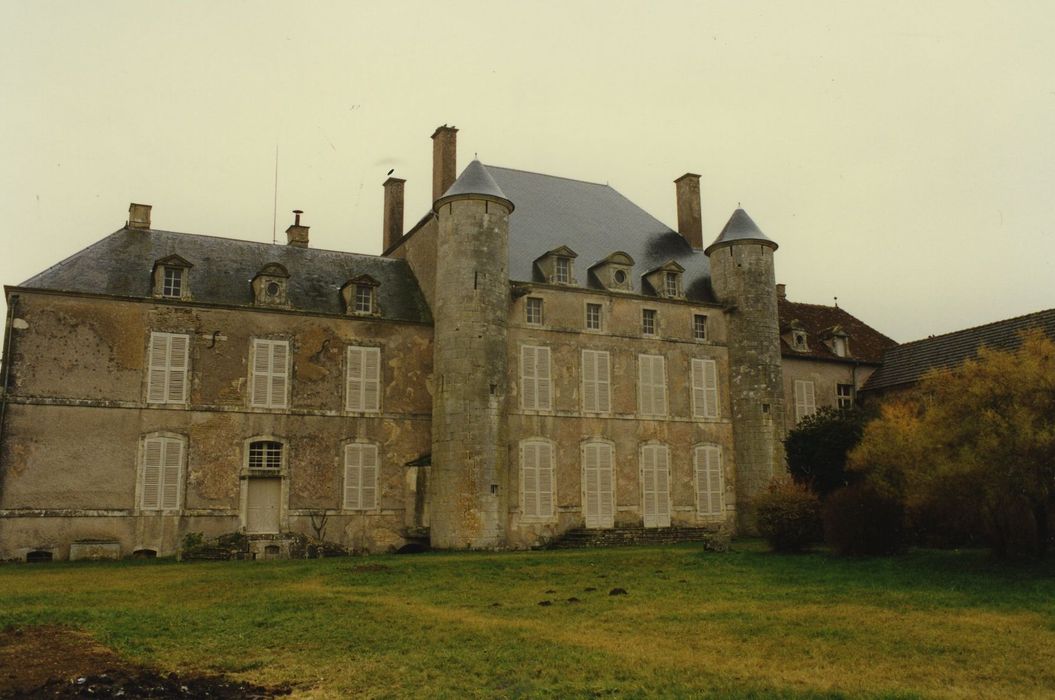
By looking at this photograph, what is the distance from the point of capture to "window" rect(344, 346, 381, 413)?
26.0 meters

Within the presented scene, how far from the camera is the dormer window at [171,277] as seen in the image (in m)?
24.5

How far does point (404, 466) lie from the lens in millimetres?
26312

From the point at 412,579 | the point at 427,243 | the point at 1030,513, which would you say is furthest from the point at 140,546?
the point at 1030,513

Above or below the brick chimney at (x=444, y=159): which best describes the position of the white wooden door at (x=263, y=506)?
below

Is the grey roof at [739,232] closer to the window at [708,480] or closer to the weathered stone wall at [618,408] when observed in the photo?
the weathered stone wall at [618,408]

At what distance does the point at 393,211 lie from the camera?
33188 millimetres

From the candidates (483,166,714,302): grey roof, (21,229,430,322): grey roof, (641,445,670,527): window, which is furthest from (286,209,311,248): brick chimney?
(641,445,670,527): window

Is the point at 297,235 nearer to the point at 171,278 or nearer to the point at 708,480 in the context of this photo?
the point at 171,278

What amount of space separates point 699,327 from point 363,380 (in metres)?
11.9

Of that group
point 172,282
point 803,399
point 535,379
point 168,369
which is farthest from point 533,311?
point 803,399

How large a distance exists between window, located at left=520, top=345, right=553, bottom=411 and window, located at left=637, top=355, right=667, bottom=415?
332cm

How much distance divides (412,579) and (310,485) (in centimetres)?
823

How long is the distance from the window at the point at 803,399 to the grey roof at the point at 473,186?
13107 millimetres

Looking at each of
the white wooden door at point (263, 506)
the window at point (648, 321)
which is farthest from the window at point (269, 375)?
the window at point (648, 321)
